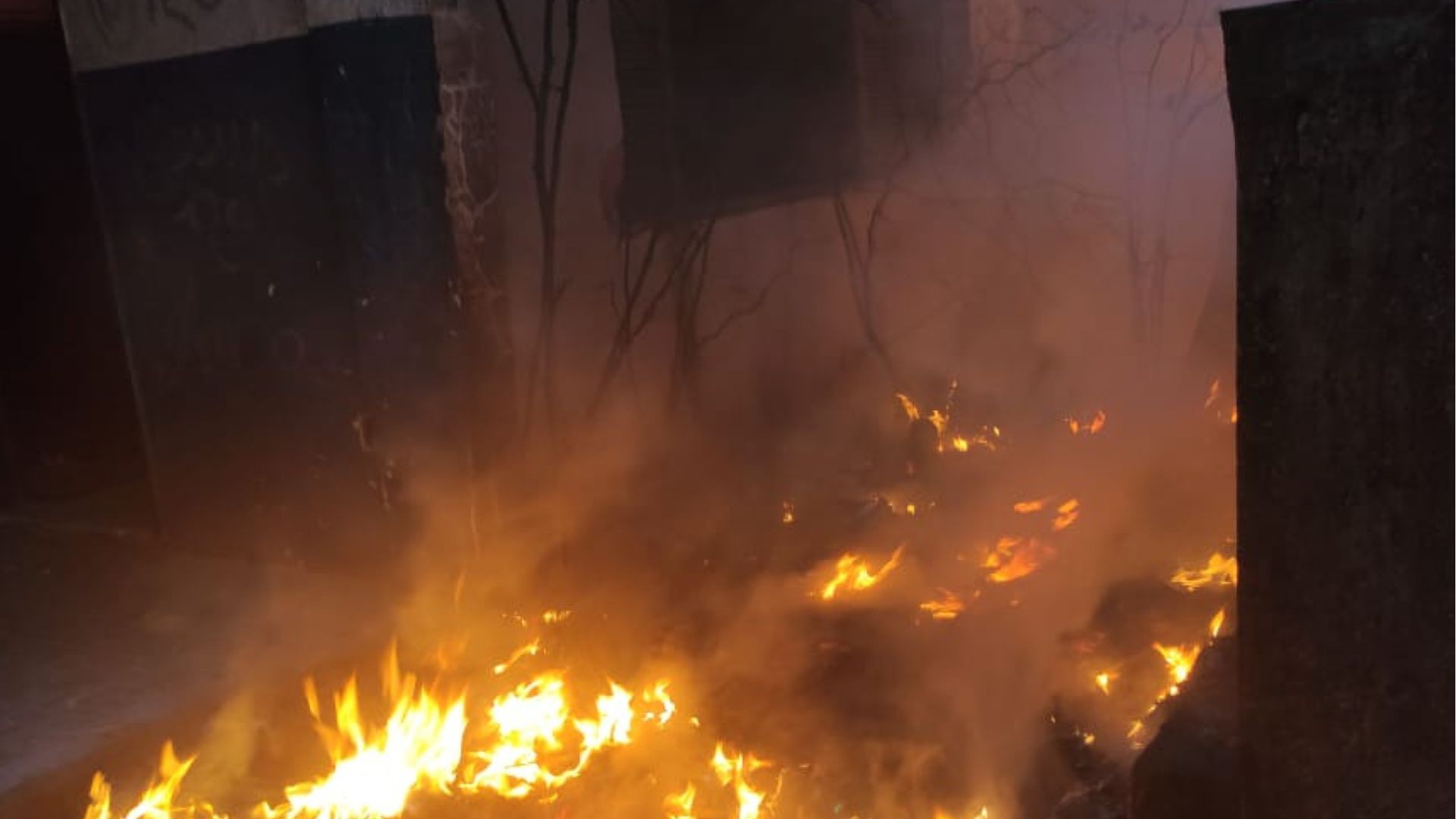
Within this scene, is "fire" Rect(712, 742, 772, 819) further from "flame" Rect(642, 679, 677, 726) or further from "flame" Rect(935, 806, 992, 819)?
"flame" Rect(935, 806, 992, 819)

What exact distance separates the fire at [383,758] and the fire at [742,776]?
103 centimetres

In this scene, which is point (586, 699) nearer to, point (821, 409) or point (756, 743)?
point (756, 743)

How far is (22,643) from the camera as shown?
5309 millimetres

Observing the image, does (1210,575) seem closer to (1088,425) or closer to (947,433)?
(1088,425)

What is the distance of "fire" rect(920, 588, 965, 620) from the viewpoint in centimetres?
575

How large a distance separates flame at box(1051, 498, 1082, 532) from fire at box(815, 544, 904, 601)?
3.09 feet

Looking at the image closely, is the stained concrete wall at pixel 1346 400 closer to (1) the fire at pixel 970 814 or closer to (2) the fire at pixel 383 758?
(1) the fire at pixel 970 814

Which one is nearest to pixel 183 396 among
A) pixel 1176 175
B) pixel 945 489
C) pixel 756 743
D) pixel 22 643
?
pixel 22 643

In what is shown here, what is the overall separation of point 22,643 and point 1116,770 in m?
4.74

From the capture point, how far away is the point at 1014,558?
6379 millimetres

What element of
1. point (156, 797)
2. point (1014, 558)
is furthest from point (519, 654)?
point (1014, 558)

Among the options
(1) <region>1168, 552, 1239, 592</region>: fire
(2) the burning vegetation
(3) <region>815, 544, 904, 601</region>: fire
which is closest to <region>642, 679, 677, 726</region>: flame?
(2) the burning vegetation

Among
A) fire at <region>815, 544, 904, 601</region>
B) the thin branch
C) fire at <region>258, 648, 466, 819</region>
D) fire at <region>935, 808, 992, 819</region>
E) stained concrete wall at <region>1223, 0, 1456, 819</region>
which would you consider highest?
the thin branch

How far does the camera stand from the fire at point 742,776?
429cm
